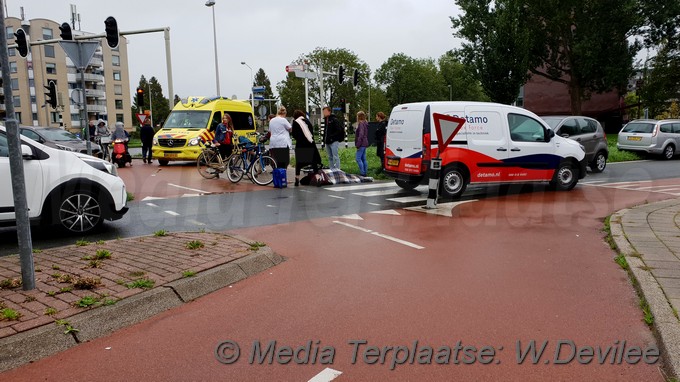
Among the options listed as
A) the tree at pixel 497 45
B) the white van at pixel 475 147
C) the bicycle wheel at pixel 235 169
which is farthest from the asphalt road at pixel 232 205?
the tree at pixel 497 45

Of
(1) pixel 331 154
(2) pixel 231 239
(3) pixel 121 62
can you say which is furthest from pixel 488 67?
→ (3) pixel 121 62

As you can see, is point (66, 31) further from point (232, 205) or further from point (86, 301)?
point (86, 301)

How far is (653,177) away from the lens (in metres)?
15.7

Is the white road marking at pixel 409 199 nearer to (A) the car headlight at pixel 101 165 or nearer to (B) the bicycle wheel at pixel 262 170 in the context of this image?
(B) the bicycle wheel at pixel 262 170

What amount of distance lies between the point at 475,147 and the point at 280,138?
15.6ft

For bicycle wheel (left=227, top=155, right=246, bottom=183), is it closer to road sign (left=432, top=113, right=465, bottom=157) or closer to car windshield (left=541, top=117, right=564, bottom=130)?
road sign (left=432, top=113, right=465, bottom=157)

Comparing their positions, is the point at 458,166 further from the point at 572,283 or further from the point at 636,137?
the point at 636,137

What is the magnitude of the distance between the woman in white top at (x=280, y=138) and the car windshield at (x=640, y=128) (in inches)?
664

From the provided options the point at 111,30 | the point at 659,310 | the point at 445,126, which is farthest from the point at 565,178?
the point at 111,30

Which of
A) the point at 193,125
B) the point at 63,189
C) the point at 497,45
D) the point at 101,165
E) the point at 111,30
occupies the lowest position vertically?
the point at 63,189

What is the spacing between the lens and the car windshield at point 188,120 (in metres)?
19.6

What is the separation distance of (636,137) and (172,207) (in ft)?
66.0

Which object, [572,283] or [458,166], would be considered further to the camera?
[458,166]

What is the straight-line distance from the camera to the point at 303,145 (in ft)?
43.6
